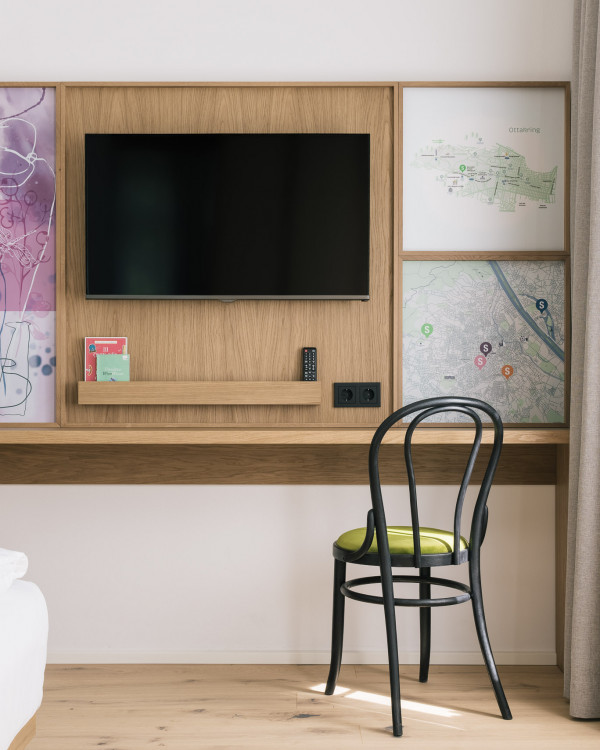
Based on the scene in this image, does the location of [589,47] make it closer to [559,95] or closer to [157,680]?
[559,95]

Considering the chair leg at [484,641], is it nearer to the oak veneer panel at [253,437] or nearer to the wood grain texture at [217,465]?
the oak veneer panel at [253,437]

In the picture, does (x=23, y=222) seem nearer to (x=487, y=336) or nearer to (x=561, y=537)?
(x=487, y=336)

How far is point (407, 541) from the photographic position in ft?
7.66

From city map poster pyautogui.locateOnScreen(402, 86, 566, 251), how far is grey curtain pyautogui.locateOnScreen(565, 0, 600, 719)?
341 mm

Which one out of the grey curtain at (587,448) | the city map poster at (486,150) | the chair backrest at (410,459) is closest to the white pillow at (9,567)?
the chair backrest at (410,459)

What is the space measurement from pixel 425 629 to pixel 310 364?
40.6 inches

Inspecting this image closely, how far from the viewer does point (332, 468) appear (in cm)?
287

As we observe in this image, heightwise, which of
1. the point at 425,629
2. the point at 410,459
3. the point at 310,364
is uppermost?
the point at 310,364

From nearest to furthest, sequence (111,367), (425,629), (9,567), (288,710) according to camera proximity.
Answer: (9,567)
(288,710)
(425,629)
(111,367)

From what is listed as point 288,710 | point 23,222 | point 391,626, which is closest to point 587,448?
point 391,626

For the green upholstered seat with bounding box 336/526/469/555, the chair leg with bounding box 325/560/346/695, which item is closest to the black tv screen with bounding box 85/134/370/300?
the green upholstered seat with bounding box 336/526/469/555

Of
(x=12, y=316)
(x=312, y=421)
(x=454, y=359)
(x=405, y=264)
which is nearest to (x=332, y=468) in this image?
(x=312, y=421)

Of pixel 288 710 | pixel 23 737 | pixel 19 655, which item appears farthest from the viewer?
pixel 288 710

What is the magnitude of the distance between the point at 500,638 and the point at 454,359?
3.51 ft
